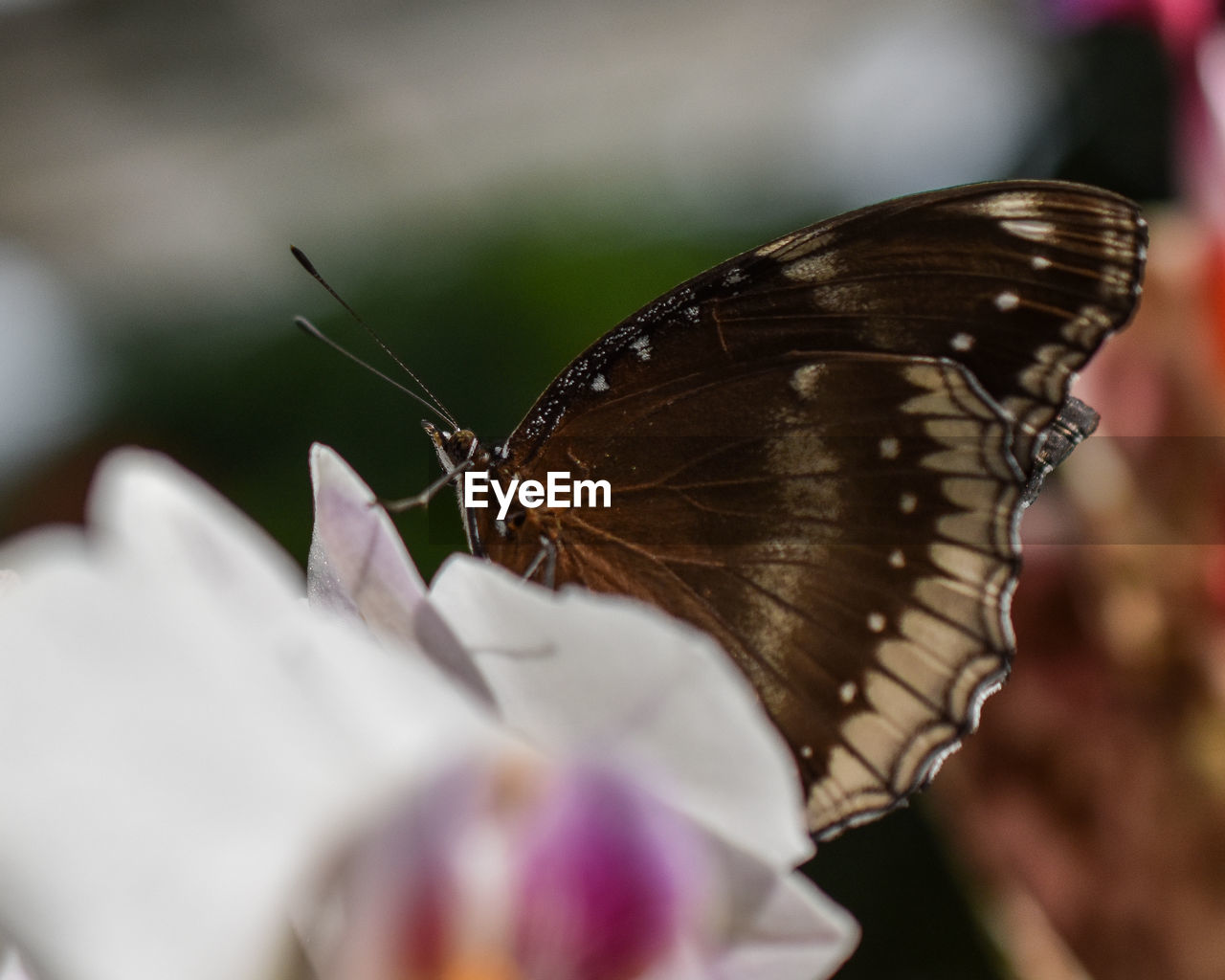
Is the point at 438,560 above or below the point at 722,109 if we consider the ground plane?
below

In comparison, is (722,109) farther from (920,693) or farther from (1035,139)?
(920,693)

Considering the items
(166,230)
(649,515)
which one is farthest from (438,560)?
(166,230)

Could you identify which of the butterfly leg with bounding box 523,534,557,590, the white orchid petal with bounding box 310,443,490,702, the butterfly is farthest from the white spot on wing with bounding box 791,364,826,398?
the white orchid petal with bounding box 310,443,490,702

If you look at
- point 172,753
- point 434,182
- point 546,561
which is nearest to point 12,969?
point 172,753

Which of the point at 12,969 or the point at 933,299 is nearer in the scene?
the point at 12,969

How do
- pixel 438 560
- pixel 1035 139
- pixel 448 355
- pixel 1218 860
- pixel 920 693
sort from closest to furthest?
1. pixel 920 693
2. pixel 1218 860
3. pixel 438 560
4. pixel 1035 139
5. pixel 448 355

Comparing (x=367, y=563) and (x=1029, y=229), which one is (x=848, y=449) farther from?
(x=367, y=563)

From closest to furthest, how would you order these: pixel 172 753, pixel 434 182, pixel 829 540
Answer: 1. pixel 172 753
2. pixel 829 540
3. pixel 434 182

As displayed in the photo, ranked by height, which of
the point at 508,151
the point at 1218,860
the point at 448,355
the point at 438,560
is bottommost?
the point at 1218,860
